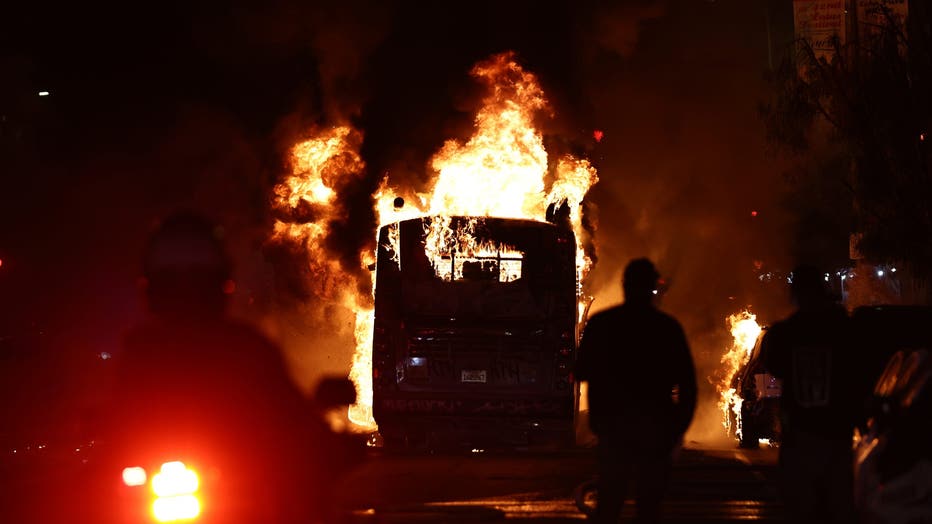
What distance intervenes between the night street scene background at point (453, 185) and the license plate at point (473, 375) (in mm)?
38

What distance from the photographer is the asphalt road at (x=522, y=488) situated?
1082 centimetres

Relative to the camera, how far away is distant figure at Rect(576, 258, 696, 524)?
288 inches

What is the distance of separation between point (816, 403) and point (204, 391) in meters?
3.93

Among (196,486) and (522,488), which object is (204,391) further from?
(522,488)

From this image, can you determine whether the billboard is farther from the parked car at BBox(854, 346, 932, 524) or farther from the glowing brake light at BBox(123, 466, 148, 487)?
the glowing brake light at BBox(123, 466, 148, 487)

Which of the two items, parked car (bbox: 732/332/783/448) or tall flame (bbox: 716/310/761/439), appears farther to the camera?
tall flame (bbox: 716/310/761/439)

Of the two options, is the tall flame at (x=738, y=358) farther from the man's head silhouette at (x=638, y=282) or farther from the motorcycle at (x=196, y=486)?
the motorcycle at (x=196, y=486)

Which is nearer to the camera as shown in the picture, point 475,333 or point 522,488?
point 522,488

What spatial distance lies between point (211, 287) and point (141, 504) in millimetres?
912

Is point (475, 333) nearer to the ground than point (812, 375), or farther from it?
farther from it

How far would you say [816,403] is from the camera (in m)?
7.35

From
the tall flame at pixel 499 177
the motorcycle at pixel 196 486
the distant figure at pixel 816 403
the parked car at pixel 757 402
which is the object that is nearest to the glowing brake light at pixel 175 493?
the motorcycle at pixel 196 486

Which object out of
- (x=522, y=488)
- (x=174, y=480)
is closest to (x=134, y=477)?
(x=174, y=480)

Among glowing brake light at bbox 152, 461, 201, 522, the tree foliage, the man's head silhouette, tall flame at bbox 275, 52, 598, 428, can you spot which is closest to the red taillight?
glowing brake light at bbox 152, 461, 201, 522
